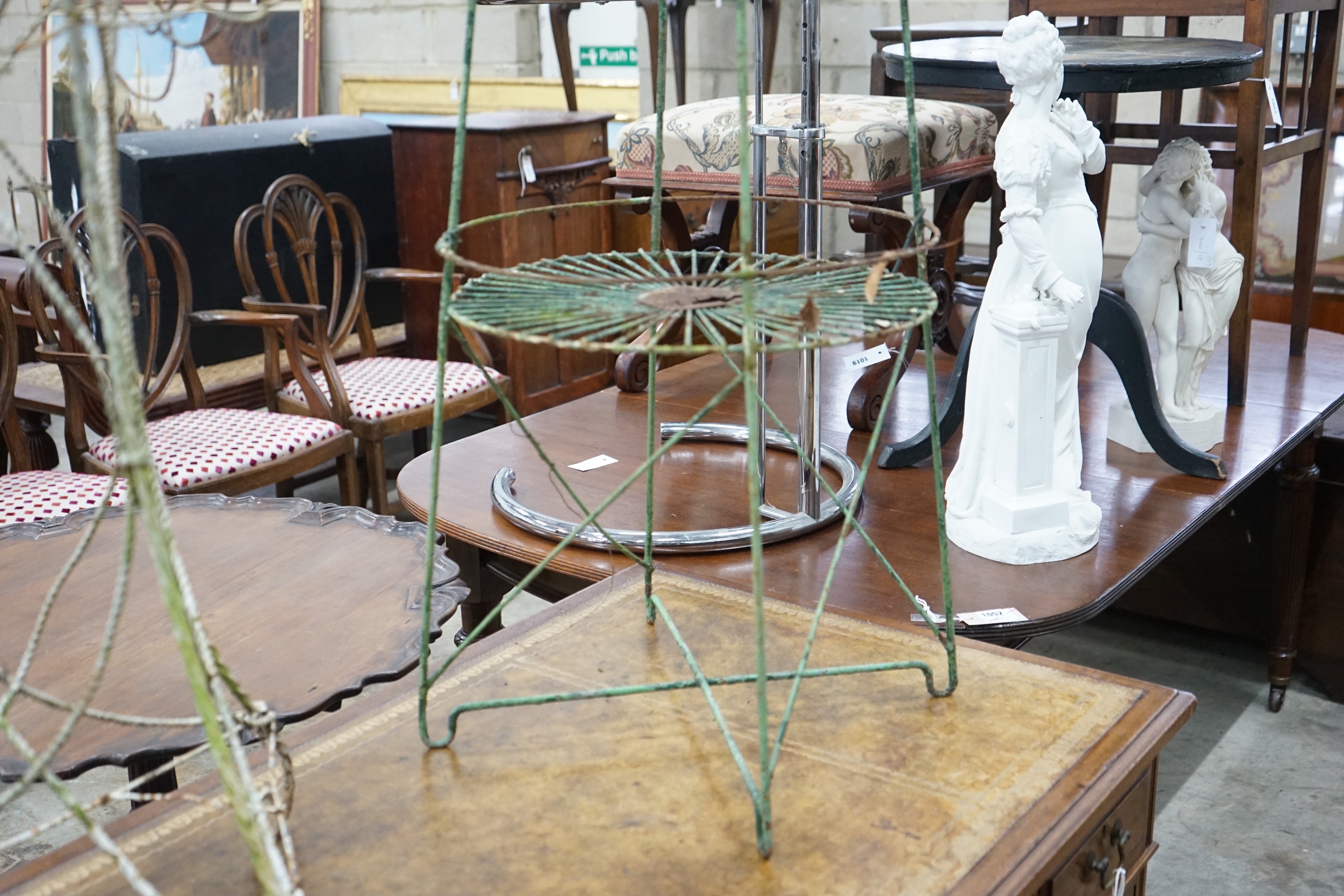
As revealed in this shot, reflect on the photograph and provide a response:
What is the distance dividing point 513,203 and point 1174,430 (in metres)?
2.16

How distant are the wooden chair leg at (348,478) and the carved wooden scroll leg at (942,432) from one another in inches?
50.9

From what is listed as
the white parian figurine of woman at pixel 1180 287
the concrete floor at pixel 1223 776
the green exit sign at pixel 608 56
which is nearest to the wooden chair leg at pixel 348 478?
the concrete floor at pixel 1223 776

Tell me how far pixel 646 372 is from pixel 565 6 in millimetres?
2074

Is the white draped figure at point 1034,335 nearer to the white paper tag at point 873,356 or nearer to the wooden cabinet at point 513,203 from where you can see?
the white paper tag at point 873,356

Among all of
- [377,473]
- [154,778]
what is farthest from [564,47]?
[154,778]

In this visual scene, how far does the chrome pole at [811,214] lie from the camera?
1770 millimetres

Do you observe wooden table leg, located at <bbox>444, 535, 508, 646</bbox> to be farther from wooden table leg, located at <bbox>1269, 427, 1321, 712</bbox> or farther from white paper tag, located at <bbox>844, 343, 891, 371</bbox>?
wooden table leg, located at <bbox>1269, 427, 1321, 712</bbox>

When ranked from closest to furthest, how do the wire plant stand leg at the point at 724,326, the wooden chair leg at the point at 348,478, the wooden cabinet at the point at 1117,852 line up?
the wire plant stand leg at the point at 724,326
the wooden cabinet at the point at 1117,852
the wooden chair leg at the point at 348,478

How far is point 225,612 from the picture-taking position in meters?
1.67

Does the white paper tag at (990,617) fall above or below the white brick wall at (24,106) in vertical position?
below

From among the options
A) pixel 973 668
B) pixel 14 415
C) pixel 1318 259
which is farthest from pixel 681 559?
pixel 1318 259

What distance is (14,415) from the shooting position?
2.74m

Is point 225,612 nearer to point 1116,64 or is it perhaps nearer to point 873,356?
point 873,356

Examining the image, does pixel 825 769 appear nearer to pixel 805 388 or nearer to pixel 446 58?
pixel 805 388
